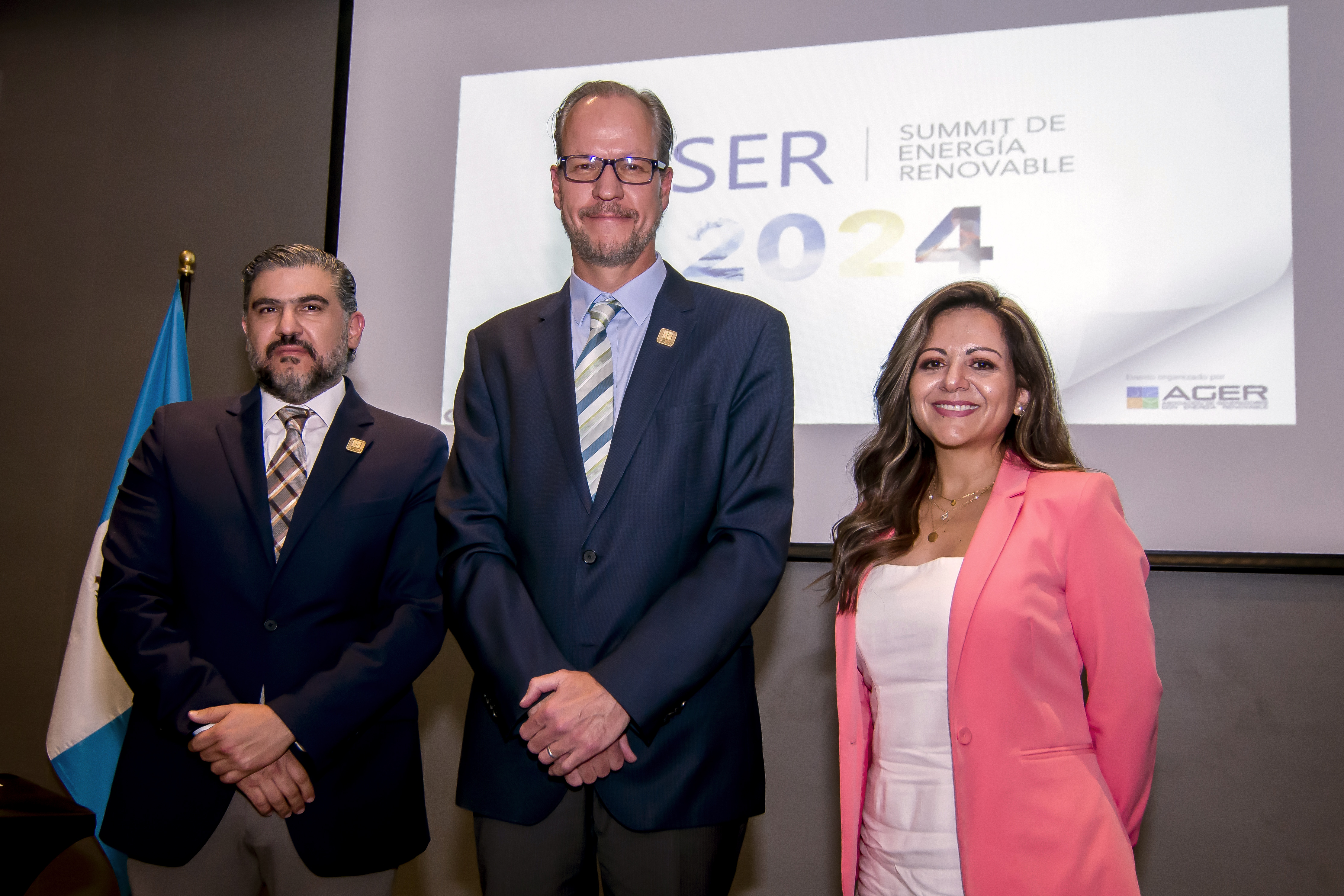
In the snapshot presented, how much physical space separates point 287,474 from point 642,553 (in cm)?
86

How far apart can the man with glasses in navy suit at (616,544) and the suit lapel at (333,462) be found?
0.30m

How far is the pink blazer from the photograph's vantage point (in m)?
1.49

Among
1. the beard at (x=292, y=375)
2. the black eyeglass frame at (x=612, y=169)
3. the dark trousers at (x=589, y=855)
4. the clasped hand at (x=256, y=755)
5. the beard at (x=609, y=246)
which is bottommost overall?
the dark trousers at (x=589, y=855)

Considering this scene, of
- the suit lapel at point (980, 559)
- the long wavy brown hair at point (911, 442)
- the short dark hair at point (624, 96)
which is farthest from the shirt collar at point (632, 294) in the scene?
the suit lapel at point (980, 559)

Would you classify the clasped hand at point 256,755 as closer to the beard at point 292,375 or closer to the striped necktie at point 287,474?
the striped necktie at point 287,474

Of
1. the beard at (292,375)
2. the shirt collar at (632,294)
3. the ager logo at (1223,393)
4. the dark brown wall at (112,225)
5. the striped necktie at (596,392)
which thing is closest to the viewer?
the striped necktie at (596,392)

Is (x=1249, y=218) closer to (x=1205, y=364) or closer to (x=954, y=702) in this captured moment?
(x=1205, y=364)

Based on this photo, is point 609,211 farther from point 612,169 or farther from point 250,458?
point 250,458

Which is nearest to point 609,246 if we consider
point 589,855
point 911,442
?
point 911,442

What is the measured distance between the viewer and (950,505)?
1.85 m

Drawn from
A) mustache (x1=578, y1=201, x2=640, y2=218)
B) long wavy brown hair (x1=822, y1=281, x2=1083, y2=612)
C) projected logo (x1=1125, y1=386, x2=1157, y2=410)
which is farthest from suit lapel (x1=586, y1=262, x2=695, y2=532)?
projected logo (x1=1125, y1=386, x2=1157, y2=410)

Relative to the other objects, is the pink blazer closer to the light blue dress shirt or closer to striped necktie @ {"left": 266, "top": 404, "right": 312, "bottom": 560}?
the light blue dress shirt

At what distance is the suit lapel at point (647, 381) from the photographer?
161cm

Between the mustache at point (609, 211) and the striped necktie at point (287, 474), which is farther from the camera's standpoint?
the striped necktie at point (287, 474)
